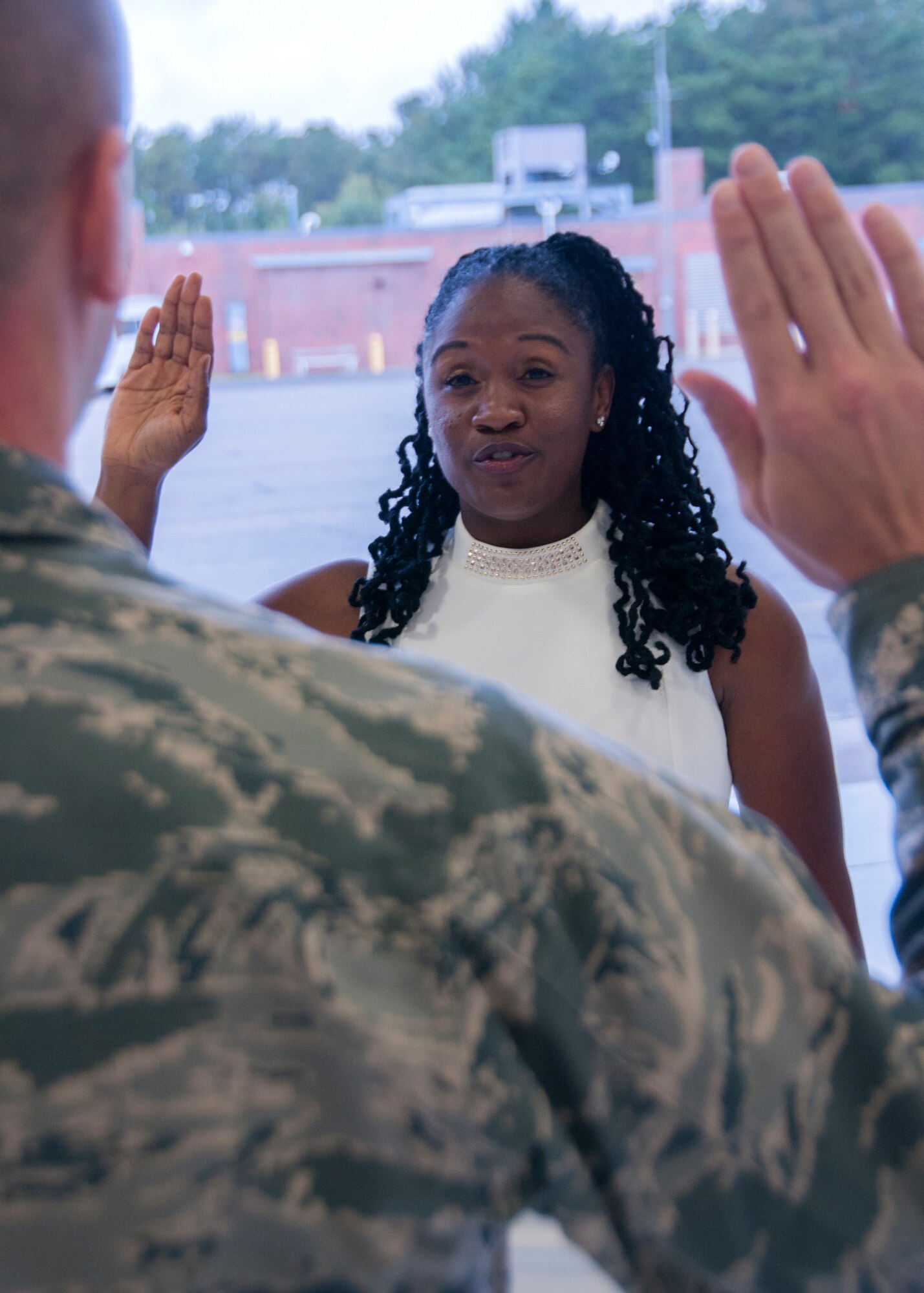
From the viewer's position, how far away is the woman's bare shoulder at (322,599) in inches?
62.9

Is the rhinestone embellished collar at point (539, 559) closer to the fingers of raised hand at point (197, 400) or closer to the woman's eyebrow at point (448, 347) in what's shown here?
the woman's eyebrow at point (448, 347)

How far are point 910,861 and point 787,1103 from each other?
0.12 meters

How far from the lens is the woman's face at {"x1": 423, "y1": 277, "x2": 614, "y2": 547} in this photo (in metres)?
1.50

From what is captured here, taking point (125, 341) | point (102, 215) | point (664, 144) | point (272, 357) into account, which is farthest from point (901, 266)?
point (272, 357)

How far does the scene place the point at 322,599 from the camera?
1616mm

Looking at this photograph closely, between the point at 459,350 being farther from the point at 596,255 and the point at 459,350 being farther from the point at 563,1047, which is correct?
the point at 563,1047

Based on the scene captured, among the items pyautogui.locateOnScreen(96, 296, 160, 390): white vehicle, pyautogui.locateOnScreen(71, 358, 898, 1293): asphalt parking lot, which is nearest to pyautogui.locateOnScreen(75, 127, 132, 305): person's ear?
pyautogui.locateOnScreen(96, 296, 160, 390): white vehicle

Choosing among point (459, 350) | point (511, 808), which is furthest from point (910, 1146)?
point (459, 350)

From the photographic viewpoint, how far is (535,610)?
1.56 meters

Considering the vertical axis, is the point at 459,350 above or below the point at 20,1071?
above

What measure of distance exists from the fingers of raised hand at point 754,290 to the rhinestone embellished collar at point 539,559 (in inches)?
41.6

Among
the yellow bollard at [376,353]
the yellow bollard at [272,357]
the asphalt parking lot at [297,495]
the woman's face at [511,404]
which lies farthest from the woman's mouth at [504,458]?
the yellow bollard at [272,357]

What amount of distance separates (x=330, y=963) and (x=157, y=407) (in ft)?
3.50

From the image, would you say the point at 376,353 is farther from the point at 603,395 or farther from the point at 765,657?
the point at 765,657
